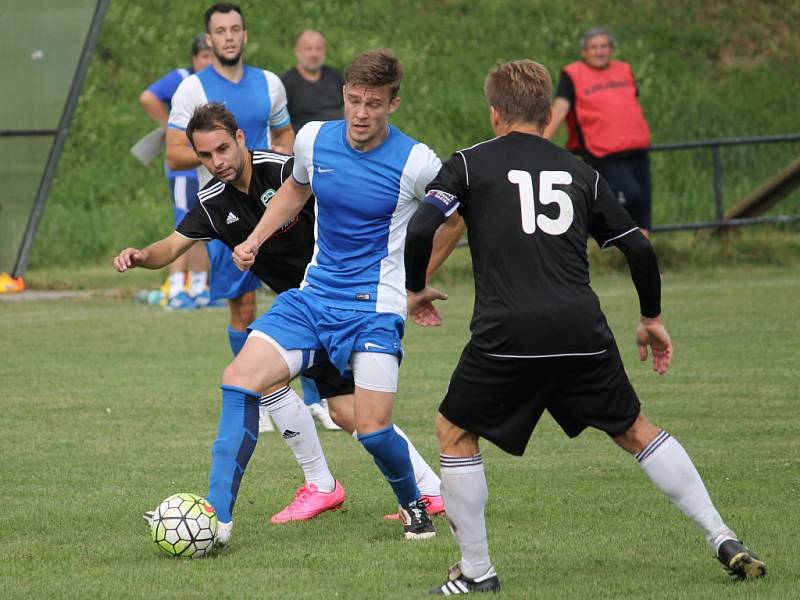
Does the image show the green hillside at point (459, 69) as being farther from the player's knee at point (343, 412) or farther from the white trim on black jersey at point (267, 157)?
the player's knee at point (343, 412)

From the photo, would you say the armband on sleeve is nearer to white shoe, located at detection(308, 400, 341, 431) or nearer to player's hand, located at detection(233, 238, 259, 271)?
player's hand, located at detection(233, 238, 259, 271)

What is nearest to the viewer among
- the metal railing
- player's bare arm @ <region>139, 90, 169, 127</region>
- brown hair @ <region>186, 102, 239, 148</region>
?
brown hair @ <region>186, 102, 239, 148</region>

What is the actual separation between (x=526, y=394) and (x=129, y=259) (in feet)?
6.54

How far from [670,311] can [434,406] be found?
417cm

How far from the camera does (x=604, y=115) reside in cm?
1386

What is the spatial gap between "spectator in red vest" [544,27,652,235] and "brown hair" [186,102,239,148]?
309 inches

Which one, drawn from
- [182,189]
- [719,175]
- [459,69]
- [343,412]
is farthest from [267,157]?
[459,69]

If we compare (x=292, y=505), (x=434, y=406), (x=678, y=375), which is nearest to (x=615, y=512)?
(x=292, y=505)

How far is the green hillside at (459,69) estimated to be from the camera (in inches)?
725

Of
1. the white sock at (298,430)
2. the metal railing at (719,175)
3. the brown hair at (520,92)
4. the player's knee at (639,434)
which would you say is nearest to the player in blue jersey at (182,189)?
the metal railing at (719,175)

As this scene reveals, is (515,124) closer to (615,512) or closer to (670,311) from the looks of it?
(615,512)

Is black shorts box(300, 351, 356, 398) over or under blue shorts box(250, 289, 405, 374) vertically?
under

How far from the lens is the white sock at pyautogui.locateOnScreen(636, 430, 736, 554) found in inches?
190

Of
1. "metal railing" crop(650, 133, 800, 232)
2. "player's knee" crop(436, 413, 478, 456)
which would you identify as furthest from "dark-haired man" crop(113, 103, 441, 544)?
"metal railing" crop(650, 133, 800, 232)
